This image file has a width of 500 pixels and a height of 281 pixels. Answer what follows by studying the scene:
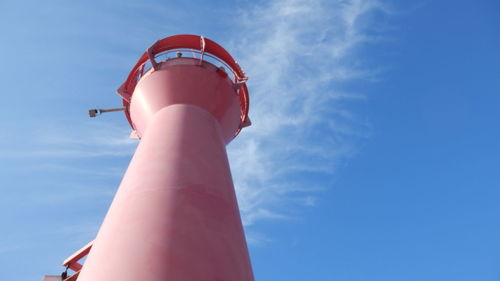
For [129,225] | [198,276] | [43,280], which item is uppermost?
[43,280]

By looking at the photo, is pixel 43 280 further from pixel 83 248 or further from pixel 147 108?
pixel 147 108

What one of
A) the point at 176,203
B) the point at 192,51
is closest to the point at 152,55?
the point at 192,51

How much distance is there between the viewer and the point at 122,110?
9.62 meters

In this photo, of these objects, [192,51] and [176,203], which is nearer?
[176,203]

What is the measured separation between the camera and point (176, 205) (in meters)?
Answer: 3.99

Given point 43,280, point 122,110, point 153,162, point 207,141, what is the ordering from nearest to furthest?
point 153,162 < point 207,141 < point 122,110 < point 43,280

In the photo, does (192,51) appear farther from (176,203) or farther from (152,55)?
(176,203)

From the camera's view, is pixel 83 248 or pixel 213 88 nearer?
pixel 213 88

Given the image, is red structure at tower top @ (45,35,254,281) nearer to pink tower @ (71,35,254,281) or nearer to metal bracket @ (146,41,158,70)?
pink tower @ (71,35,254,281)

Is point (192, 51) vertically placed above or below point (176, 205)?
above

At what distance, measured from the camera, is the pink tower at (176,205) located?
11.2ft

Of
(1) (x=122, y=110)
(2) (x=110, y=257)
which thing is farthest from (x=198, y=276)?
(1) (x=122, y=110)

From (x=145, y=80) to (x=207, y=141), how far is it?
2781 millimetres

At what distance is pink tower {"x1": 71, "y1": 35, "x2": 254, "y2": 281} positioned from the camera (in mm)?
3408
